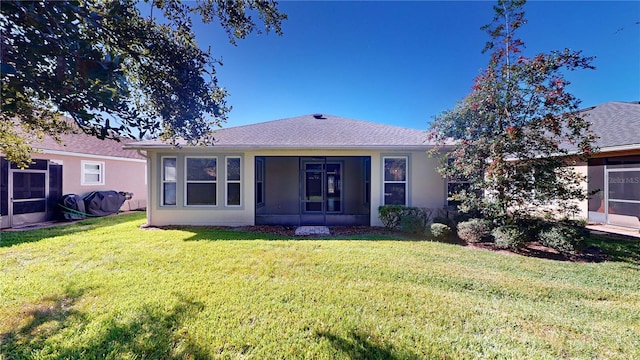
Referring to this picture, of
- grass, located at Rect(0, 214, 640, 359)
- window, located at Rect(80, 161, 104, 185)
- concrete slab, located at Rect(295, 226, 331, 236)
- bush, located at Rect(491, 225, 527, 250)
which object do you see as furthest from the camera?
window, located at Rect(80, 161, 104, 185)

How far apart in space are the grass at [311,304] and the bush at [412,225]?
5.73 ft

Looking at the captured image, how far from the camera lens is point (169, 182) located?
29.1 feet

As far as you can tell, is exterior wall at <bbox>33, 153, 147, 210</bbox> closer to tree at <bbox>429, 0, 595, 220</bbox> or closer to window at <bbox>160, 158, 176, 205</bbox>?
window at <bbox>160, 158, 176, 205</bbox>

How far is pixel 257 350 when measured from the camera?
2.53m

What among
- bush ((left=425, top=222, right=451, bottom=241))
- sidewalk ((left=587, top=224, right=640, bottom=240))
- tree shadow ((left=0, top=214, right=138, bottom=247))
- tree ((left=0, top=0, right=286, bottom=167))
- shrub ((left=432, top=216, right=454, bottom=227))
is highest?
tree ((left=0, top=0, right=286, bottom=167))

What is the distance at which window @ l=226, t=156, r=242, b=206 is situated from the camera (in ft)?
29.3

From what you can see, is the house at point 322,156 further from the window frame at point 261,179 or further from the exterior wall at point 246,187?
the window frame at point 261,179

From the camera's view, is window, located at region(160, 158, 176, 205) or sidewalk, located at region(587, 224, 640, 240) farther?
window, located at region(160, 158, 176, 205)

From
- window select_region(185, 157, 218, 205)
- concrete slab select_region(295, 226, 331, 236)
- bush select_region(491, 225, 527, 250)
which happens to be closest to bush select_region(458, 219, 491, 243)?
bush select_region(491, 225, 527, 250)

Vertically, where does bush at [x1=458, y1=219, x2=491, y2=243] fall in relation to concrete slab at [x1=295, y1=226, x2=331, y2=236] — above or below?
above

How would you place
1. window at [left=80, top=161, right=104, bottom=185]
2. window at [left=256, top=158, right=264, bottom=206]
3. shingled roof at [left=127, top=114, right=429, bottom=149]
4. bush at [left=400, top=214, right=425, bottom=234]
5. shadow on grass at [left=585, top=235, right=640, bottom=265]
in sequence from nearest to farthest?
shadow on grass at [left=585, top=235, right=640, bottom=265] < bush at [left=400, top=214, right=425, bottom=234] < shingled roof at [left=127, top=114, right=429, bottom=149] < window at [left=256, top=158, right=264, bottom=206] < window at [left=80, top=161, right=104, bottom=185]

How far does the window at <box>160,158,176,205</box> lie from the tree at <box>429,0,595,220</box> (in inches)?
381

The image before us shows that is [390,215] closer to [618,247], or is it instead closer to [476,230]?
[476,230]

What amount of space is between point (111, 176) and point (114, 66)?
1365 cm
